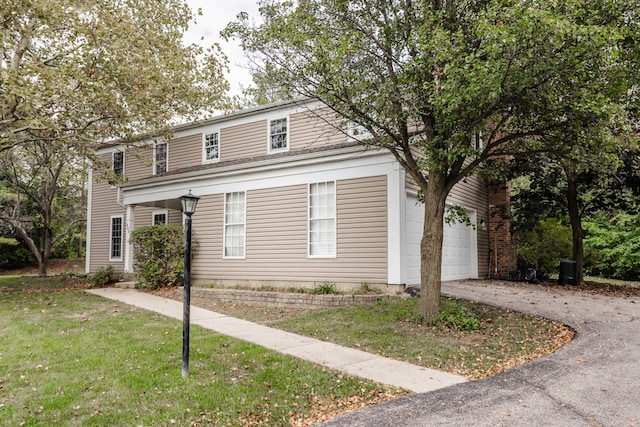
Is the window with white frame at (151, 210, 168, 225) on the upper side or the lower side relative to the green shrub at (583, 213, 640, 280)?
upper

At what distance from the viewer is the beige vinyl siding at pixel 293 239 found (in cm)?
1063

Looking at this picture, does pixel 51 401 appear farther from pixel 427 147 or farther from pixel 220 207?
pixel 220 207

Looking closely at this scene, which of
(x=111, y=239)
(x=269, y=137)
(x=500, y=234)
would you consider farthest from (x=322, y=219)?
(x=111, y=239)

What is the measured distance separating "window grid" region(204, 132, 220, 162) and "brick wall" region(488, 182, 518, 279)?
32.1 ft

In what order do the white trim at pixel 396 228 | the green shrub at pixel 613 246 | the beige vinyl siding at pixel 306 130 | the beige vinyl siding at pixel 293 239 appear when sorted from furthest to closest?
the green shrub at pixel 613 246 → the beige vinyl siding at pixel 306 130 → the beige vinyl siding at pixel 293 239 → the white trim at pixel 396 228

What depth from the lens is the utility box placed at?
14.2m

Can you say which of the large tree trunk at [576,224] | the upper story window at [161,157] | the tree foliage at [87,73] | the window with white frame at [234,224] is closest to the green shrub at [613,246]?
the large tree trunk at [576,224]

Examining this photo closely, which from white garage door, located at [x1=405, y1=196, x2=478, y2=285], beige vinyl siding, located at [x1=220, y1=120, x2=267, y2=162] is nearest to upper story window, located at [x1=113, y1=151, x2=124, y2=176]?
beige vinyl siding, located at [x1=220, y1=120, x2=267, y2=162]

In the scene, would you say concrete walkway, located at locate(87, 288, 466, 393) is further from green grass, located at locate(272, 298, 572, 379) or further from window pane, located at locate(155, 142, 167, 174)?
window pane, located at locate(155, 142, 167, 174)

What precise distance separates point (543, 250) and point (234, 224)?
36.2ft

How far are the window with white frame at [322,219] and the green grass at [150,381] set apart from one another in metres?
4.35

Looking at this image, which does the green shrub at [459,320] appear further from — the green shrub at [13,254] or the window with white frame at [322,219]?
the green shrub at [13,254]

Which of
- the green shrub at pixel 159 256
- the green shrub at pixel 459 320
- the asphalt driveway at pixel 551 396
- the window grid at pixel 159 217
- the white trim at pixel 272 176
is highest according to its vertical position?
the white trim at pixel 272 176

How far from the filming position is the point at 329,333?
7707 mm
